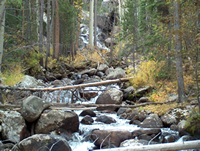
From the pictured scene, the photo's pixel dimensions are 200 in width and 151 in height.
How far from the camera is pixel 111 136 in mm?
6293

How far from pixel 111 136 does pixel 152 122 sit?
6.35 feet

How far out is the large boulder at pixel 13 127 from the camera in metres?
5.95

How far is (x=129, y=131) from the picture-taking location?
663cm

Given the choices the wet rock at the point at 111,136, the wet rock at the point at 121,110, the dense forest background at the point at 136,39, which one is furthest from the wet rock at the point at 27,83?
the wet rock at the point at 111,136

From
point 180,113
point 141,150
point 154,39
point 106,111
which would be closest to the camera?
point 141,150

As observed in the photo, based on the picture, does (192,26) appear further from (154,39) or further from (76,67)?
(76,67)

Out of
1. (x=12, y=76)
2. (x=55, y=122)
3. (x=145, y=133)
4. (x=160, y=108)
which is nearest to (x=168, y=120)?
(x=160, y=108)

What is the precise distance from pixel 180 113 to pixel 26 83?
867 cm

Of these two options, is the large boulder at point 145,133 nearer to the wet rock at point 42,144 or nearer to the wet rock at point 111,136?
the wet rock at point 111,136

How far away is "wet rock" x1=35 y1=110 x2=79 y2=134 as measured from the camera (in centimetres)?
654

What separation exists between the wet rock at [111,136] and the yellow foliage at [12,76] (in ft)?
22.6

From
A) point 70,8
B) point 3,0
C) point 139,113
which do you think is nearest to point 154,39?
point 139,113

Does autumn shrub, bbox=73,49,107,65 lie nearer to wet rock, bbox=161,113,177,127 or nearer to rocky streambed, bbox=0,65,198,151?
rocky streambed, bbox=0,65,198,151

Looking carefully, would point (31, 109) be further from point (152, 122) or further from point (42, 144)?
point (152, 122)
